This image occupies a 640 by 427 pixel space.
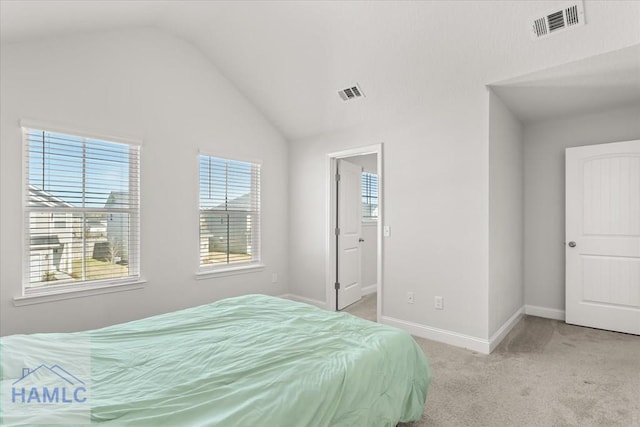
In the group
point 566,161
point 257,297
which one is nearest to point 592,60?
point 566,161

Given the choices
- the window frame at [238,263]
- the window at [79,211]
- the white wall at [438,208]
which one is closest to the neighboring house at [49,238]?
the window at [79,211]

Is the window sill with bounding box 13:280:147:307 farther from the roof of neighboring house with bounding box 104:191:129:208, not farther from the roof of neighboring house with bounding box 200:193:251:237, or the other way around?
the roof of neighboring house with bounding box 200:193:251:237

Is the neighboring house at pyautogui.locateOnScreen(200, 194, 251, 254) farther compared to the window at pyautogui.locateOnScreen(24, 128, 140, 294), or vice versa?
the neighboring house at pyautogui.locateOnScreen(200, 194, 251, 254)

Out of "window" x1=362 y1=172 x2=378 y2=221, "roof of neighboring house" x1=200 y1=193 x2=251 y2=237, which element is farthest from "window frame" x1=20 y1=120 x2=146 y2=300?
"window" x1=362 y1=172 x2=378 y2=221

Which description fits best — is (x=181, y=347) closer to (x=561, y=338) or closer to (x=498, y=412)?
(x=498, y=412)

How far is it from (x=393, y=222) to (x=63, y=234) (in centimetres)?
314

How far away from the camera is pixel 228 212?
4.10 meters

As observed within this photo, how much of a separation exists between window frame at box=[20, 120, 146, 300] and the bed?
1.37 m

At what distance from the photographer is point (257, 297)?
2.53 metres

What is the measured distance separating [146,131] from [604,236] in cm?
492

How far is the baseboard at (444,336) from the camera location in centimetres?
296

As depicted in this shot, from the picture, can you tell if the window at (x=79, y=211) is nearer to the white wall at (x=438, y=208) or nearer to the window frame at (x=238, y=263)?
the window frame at (x=238, y=263)

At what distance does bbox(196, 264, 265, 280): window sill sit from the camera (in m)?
3.77

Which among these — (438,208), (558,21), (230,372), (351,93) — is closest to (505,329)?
(438,208)
